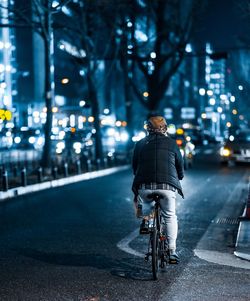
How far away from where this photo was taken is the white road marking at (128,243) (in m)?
8.42

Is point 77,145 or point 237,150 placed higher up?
point 77,145

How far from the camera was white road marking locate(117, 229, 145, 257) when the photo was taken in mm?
8422

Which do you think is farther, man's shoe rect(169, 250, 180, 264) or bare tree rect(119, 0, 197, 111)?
bare tree rect(119, 0, 197, 111)

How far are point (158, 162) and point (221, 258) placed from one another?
7.12 feet

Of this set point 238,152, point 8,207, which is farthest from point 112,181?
point 238,152

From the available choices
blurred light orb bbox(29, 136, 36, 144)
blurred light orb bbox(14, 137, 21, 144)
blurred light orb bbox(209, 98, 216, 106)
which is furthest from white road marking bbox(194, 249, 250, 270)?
blurred light orb bbox(209, 98, 216, 106)

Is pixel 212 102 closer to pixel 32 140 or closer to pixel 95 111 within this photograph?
pixel 32 140

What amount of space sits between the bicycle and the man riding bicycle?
58 millimetres

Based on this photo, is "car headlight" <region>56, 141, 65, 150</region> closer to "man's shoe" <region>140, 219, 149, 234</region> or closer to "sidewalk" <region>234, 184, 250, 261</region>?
"sidewalk" <region>234, 184, 250, 261</region>

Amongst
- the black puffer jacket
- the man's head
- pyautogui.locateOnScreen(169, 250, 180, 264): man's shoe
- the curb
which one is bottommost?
the curb

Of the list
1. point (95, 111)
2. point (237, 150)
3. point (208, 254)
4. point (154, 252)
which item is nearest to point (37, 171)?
point (95, 111)

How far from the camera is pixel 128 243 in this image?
30.4ft

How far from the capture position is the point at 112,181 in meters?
21.4

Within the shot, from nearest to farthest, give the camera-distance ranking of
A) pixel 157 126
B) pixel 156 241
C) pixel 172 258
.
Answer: pixel 156 241, pixel 157 126, pixel 172 258
